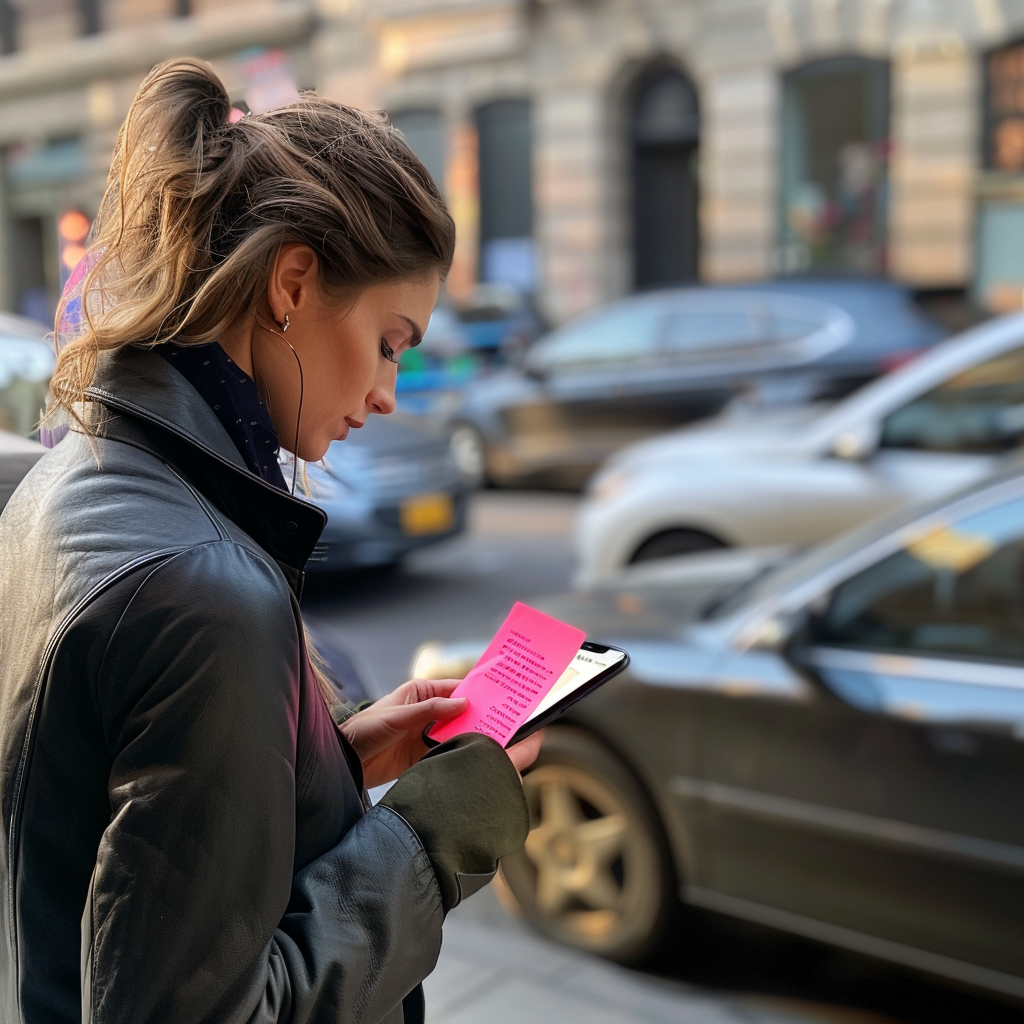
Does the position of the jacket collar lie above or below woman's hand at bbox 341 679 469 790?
above

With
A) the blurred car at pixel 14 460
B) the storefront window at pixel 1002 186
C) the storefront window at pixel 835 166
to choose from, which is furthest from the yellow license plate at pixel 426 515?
the storefront window at pixel 835 166

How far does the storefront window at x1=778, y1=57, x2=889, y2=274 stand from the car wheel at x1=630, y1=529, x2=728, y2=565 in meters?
10.0

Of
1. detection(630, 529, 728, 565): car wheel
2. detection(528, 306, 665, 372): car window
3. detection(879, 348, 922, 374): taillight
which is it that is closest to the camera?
detection(630, 529, 728, 565): car wheel

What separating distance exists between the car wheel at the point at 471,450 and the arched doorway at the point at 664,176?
254 inches

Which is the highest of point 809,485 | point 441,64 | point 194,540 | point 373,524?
point 441,64

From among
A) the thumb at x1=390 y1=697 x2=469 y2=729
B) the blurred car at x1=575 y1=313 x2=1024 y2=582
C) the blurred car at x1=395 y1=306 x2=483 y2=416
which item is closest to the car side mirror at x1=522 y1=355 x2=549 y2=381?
the blurred car at x1=395 y1=306 x2=483 y2=416

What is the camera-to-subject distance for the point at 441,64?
18.5 metres

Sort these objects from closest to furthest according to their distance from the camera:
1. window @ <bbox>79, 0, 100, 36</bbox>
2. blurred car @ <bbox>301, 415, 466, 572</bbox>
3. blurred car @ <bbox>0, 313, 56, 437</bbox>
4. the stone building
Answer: blurred car @ <bbox>0, 313, 56, 437</bbox> < blurred car @ <bbox>301, 415, 466, 572</bbox> < the stone building < window @ <bbox>79, 0, 100, 36</bbox>

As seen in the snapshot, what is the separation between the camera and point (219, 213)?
123 centimetres

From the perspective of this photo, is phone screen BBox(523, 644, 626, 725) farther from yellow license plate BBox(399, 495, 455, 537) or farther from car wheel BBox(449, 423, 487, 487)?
car wheel BBox(449, 423, 487, 487)

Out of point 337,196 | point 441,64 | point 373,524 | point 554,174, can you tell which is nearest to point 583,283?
point 554,174

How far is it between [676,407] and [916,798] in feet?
24.4

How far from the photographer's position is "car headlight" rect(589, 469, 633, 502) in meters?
6.43

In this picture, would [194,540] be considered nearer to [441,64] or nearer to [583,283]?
[583,283]
